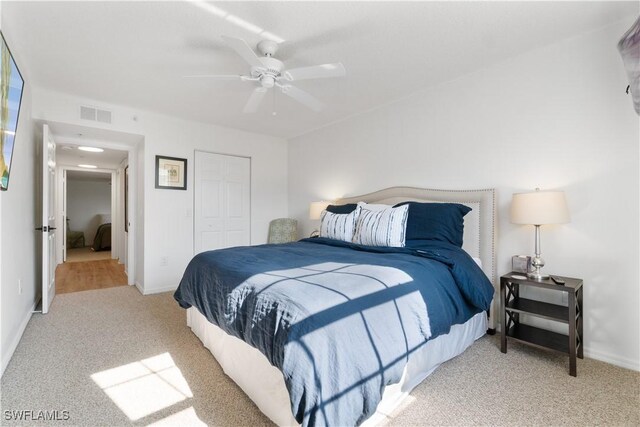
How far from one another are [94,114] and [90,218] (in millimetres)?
7342

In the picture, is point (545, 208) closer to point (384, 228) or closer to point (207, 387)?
point (384, 228)

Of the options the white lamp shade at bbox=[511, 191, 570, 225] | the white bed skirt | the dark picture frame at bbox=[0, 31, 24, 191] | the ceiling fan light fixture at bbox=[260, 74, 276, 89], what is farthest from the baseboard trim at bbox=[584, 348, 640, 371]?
the dark picture frame at bbox=[0, 31, 24, 191]

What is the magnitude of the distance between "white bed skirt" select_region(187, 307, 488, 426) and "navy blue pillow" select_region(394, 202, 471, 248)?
2.34ft

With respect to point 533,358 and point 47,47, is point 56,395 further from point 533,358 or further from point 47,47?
point 533,358

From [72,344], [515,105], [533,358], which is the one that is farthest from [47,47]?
[533,358]

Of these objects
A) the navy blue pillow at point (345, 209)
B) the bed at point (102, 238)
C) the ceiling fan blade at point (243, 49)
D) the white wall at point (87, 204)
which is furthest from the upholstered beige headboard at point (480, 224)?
the white wall at point (87, 204)

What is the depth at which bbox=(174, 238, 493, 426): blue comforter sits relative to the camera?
1168 millimetres

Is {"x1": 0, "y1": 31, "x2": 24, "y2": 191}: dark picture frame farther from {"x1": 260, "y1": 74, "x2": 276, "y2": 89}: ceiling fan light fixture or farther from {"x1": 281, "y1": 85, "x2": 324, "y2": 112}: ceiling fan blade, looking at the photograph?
{"x1": 281, "y1": 85, "x2": 324, "y2": 112}: ceiling fan blade

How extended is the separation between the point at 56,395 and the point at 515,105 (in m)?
3.94

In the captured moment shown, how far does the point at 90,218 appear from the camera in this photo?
9.20 meters

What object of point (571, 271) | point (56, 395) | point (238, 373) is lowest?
point (56, 395)

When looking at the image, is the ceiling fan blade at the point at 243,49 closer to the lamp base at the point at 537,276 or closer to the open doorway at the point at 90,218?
the lamp base at the point at 537,276

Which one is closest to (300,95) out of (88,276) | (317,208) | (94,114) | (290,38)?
(290,38)

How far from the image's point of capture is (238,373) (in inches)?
70.4
